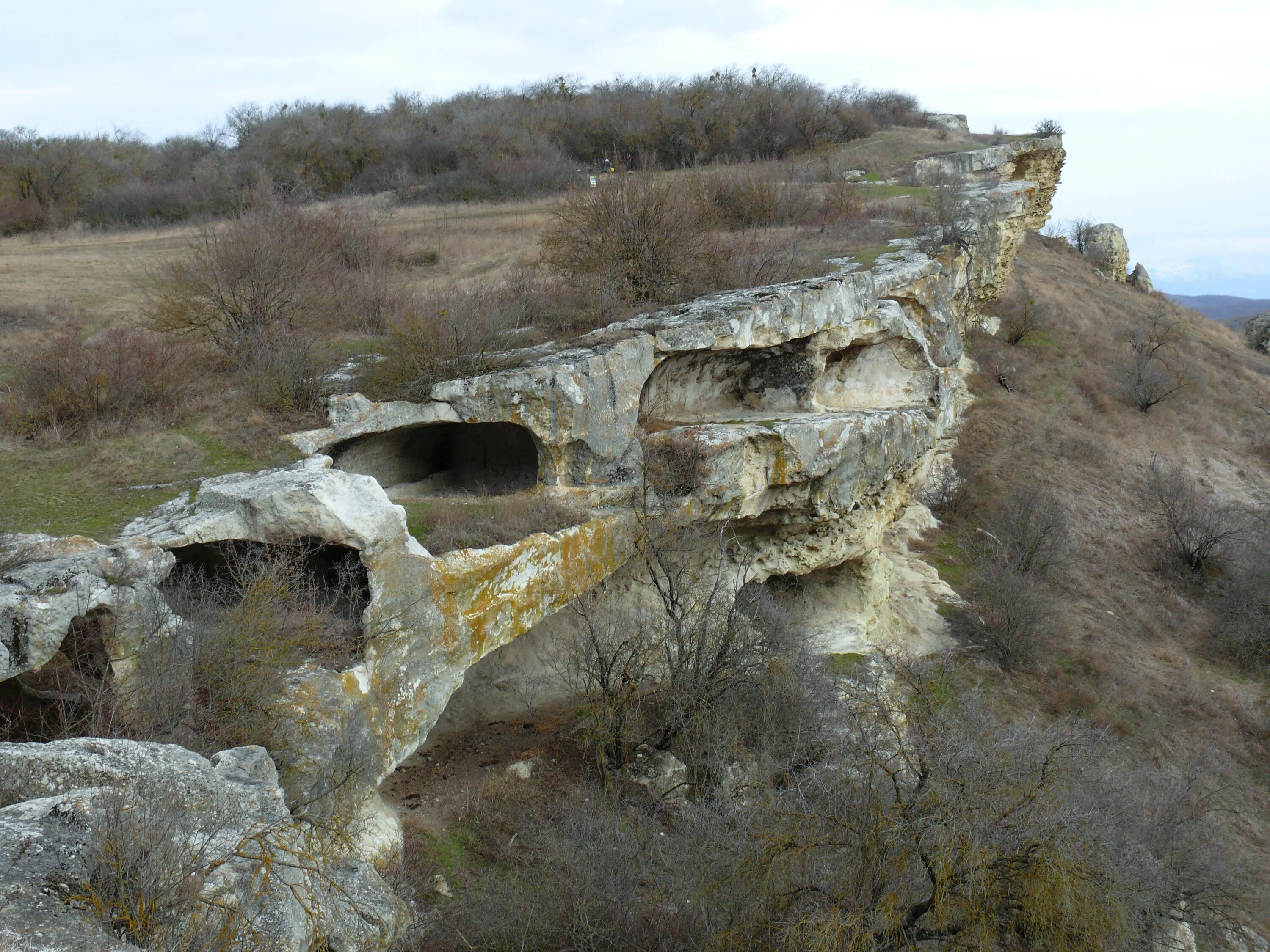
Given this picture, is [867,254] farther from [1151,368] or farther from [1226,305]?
[1226,305]

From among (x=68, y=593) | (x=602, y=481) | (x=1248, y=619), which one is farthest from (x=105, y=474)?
(x=1248, y=619)

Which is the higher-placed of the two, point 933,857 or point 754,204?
point 754,204

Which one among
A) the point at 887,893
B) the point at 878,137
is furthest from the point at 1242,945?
the point at 878,137

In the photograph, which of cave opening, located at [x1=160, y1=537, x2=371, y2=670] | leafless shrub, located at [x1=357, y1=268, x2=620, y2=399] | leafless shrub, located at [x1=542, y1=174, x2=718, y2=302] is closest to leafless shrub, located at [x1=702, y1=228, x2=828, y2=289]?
leafless shrub, located at [x1=542, y1=174, x2=718, y2=302]

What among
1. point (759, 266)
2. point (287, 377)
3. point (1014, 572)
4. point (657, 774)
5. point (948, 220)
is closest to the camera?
point (657, 774)

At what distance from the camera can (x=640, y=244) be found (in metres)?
14.7

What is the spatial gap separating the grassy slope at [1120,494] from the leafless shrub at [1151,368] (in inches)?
13.2

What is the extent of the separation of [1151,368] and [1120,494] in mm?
6152

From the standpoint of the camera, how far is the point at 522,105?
38625mm

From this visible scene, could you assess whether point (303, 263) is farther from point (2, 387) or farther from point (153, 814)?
point (153, 814)

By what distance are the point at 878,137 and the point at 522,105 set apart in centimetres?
1535

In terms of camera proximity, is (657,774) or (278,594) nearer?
(278,594)

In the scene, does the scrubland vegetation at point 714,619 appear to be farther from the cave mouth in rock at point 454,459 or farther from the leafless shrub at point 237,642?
the cave mouth in rock at point 454,459

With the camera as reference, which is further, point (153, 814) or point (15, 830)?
point (153, 814)
